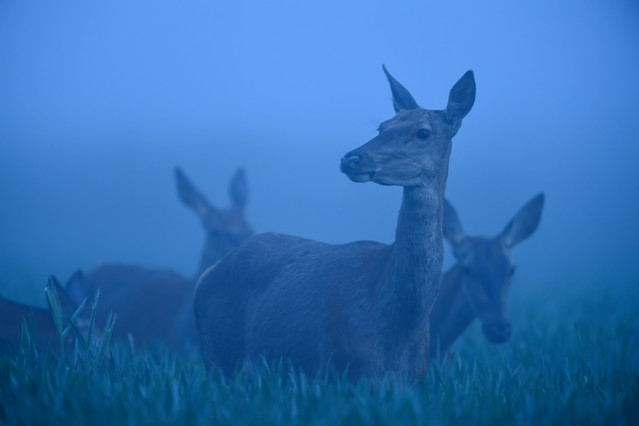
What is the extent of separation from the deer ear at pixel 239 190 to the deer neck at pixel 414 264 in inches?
209

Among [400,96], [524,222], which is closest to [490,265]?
[524,222]

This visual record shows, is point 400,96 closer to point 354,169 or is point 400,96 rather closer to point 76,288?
point 354,169

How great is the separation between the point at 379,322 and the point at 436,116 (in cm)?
148

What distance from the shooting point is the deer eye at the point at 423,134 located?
163 inches

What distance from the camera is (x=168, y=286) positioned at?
8.51 meters

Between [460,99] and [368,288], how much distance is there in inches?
58.5

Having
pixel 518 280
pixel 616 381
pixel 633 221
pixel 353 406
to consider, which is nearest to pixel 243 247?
pixel 353 406

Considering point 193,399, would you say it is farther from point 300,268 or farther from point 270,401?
point 300,268

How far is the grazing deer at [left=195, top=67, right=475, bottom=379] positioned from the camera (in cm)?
391

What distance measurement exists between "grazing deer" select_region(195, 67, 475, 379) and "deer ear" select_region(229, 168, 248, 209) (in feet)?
14.5


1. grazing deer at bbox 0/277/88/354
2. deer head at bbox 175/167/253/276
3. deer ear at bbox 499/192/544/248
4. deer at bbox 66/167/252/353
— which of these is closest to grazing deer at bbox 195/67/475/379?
grazing deer at bbox 0/277/88/354

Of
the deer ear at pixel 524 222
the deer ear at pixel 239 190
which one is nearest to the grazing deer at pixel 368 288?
the deer ear at pixel 524 222

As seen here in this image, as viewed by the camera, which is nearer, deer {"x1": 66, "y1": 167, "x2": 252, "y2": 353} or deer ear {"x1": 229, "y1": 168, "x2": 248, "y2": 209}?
deer {"x1": 66, "y1": 167, "x2": 252, "y2": 353}

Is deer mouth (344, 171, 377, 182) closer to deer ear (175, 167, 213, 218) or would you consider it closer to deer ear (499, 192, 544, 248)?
deer ear (499, 192, 544, 248)
